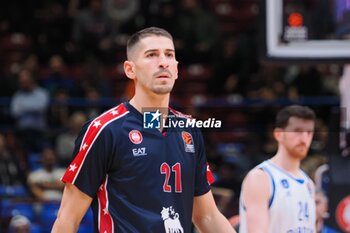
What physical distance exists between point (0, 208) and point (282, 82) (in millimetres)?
5564

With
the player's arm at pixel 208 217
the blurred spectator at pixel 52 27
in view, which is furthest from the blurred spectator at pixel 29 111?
the player's arm at pixel 208 217

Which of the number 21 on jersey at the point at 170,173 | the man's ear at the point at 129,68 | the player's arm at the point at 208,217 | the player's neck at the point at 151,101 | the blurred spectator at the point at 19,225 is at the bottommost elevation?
the blurred spectator at the point at 19,225

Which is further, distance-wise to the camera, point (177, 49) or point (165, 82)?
point (177, 49)

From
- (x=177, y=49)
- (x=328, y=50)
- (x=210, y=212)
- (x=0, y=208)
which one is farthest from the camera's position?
(x=177, y=49)

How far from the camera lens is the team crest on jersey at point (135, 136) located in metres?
4.64

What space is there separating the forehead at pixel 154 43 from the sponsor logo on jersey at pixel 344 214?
2.00 metres

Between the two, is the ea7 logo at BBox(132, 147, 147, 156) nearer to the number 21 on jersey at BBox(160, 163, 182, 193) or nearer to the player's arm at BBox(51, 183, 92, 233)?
the number 21 on jersey at BBox(160, 163, 182, 193)

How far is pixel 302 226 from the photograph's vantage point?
5.81 m

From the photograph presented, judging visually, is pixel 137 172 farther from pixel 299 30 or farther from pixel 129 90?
pixel 129 90

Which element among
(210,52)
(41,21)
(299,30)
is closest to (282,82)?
(210,52)

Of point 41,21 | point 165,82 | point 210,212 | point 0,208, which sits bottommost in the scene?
point 0,208

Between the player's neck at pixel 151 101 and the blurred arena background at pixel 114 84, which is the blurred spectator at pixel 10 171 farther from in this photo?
the player's neck at pixel 151 101

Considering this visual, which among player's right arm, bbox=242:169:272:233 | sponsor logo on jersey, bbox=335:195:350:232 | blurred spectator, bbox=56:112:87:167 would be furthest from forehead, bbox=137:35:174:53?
blurred spectator, bbox=56:112:87:167

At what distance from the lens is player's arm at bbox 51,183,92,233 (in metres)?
4.50
